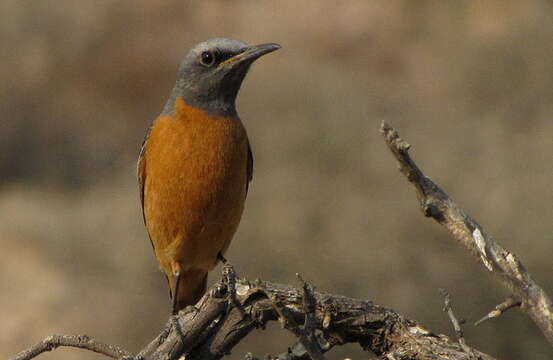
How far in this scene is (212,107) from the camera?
7.09 m

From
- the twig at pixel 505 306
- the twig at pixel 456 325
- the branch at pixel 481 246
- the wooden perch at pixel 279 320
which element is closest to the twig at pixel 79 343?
the wooden perch at pixel 279 320

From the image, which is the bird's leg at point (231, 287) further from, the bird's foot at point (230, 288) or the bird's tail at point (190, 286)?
the bird's tail at point (190, 286)

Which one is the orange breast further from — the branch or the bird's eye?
the branch

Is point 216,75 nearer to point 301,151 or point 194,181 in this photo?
point 194,181

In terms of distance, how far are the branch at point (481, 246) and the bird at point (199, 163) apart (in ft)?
9.05

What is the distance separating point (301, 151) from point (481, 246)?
10.0m

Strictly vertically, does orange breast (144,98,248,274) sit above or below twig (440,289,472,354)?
above

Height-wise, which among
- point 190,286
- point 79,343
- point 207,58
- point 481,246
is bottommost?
point 481,246

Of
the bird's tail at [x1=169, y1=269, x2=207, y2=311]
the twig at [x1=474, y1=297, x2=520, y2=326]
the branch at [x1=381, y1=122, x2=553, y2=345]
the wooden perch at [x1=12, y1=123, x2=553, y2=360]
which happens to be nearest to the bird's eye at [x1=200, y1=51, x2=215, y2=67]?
the bird's tail at [x1=169, y1=269, x2=207, y2=311]

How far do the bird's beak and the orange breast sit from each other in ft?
1.35

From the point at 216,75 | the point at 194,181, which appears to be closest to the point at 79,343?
the point at 194,181

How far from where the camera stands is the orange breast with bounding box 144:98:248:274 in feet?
22.1

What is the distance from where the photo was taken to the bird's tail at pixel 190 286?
7.61 meters

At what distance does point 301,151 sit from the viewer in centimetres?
1416
